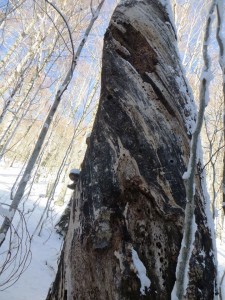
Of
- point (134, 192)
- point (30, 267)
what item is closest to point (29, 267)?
point (30, 267)

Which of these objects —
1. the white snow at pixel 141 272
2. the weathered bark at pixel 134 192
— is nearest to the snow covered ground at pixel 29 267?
the weathered bark at pixel 134 192

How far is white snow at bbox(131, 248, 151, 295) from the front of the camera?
0.75 m

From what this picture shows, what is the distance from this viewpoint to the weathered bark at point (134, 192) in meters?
0.79

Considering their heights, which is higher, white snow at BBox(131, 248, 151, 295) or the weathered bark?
the weathered bark

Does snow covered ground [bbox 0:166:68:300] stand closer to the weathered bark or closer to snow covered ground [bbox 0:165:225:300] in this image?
snow covered ground [bbox 0:165:225:300]

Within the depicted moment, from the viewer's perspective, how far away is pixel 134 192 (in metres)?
0.92

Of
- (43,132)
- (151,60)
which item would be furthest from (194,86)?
(151,60)

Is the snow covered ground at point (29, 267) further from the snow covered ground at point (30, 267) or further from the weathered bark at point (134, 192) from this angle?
the weathered bark at point (134, 192)

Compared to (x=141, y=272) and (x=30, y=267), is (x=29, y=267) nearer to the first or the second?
(x=30, y=267)

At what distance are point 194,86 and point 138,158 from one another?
862 centimetres

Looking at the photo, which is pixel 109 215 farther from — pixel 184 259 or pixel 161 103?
pixel 161 103

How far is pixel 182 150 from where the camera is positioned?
98cm

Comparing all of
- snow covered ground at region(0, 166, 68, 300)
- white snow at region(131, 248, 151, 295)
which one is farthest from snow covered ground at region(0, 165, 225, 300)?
white snow at region(131, 248, 151, 295)

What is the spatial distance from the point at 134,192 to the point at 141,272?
256mm
